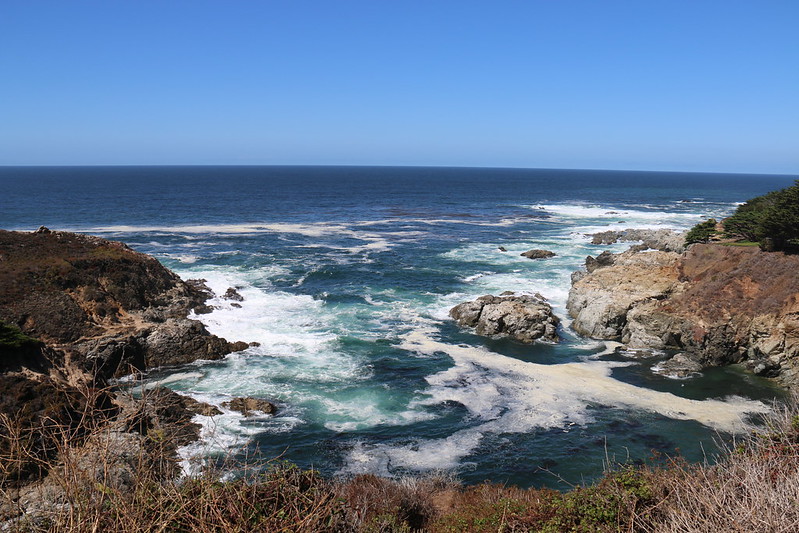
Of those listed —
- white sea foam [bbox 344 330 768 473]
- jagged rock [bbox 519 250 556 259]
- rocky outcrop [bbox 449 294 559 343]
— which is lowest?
white sea foam [bbox 344 330 768 473]

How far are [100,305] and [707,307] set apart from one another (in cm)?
3933

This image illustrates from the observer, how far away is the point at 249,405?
83.8 ft

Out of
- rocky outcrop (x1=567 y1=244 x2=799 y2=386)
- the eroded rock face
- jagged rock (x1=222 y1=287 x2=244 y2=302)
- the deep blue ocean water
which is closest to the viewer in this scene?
the deep blue ocean water

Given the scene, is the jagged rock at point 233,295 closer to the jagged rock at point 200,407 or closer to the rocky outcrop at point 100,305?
the rocky outcrop at point 100,305

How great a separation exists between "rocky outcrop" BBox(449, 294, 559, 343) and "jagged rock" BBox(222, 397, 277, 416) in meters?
16.6

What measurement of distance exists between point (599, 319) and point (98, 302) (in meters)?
33.5

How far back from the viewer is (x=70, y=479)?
7836 millimetres

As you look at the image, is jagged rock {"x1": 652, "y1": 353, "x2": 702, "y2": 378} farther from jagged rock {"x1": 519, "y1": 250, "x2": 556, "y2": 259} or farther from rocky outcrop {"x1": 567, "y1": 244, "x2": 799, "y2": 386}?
jagged rock {"x1": 519, "y1": 250, "x2": 556, "y2": 259}

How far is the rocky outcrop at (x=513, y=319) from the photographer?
1406 inches

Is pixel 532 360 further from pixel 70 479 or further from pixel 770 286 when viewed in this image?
pixel 70 479

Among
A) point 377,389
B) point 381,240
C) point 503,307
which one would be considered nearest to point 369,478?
point 377,389

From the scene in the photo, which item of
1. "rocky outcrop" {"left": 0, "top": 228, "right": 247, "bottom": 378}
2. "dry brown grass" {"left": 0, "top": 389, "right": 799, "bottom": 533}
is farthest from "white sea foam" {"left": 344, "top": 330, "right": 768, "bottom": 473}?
"rocky outcrop" {"left": 0, "top": 228, "right": 247, "bottom": 378}

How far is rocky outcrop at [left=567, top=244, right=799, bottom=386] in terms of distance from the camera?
31125mm

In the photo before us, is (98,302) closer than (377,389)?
No
